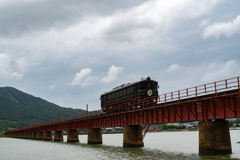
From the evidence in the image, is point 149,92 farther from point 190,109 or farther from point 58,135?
point 58,135

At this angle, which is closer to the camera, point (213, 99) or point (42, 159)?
point (213, 99)

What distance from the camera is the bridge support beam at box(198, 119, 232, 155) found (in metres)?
28.8

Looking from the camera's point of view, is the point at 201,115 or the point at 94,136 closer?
the point at 201,115

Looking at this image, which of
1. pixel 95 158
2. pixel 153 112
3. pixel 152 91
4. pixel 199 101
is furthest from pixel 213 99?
pixel 152 91

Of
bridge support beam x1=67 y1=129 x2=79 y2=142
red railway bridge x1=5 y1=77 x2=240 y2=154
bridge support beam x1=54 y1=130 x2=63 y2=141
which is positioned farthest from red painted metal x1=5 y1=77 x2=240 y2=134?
bridge support beam x1=54 y1=130 x2=63 y2=141

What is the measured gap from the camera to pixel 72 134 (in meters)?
70.4

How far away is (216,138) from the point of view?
29000 mm

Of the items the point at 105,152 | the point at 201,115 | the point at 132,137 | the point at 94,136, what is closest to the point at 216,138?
the point at 201,115

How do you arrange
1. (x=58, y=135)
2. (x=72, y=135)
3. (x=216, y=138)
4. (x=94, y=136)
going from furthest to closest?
(x=58, y=135)
(x=72, y=135)
(x=94, y=136)
(x=216, y=138)

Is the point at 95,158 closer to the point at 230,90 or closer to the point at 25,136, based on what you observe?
the point at 230,90

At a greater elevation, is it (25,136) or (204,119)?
(204,119)

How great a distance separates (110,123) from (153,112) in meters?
13.2

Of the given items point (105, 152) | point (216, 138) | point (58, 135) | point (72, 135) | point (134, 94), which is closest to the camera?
point (216, 138)

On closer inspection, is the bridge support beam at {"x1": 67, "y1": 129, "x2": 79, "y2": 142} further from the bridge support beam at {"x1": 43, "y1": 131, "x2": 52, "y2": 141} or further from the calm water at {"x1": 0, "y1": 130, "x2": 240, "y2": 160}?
the bridge support beam at {"x1": 43, "y1": 131, "x2": 52, "y2": 141}
